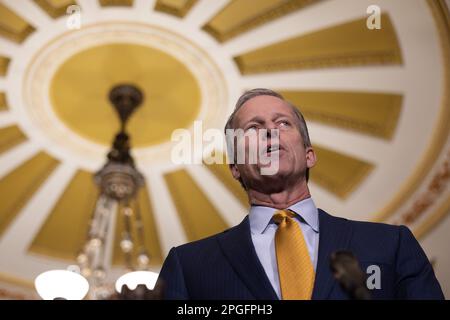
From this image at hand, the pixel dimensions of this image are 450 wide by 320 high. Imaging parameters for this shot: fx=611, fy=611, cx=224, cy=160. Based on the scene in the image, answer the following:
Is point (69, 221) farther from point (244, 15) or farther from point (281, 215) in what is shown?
point (281, 215)

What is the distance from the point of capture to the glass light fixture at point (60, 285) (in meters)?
3.87

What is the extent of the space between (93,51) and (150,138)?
123 centimetres

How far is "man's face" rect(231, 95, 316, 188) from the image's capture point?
1.52m

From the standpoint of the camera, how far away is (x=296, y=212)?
1.46 metres

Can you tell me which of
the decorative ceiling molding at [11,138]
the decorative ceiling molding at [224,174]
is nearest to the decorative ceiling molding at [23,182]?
the decorative ceiling molding at [11,138]

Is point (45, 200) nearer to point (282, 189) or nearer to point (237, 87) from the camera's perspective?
point (237, 87)

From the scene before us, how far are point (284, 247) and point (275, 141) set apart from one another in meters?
0.29

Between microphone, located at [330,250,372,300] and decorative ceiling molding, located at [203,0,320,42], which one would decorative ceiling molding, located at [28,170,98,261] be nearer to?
decorative ceiling molding, located at [203,0,320,42]

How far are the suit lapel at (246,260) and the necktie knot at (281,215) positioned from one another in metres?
0.08

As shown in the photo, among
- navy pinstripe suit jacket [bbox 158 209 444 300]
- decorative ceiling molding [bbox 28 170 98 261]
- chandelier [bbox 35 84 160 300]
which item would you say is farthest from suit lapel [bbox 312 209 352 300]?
decorative ceiling molding [bbox 28 170 98 261]

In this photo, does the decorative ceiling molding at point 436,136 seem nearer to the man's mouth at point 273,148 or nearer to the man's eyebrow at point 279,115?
the man's eyebrow at point 279,115

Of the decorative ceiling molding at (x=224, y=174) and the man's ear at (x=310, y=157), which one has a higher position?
the decorative ceiling molding at (x=224, y=174)

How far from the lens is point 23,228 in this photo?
23.1 feet

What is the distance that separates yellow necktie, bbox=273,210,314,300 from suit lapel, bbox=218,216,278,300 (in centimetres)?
4
